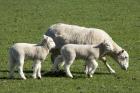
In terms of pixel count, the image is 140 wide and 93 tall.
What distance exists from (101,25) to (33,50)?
14.6 meters

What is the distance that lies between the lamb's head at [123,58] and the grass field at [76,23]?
0.76 feet

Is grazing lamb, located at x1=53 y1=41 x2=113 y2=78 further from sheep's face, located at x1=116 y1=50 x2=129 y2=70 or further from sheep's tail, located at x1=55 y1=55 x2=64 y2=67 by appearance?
sheep's face, located at x1=116 y1=50 x2=129 y2=70

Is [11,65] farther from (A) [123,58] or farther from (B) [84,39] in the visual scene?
(A) [123,58]

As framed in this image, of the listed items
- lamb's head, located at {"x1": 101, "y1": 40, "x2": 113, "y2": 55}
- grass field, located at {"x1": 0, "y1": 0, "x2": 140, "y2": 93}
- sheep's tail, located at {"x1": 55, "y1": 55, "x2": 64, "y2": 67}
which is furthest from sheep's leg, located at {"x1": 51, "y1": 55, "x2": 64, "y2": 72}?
lamb's head, located at {"x1": 101, "y1": 40, "x2": 113, "y2": 55}

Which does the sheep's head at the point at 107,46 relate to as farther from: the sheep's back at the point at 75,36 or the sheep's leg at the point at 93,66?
the sheep's back at the point at 75,36

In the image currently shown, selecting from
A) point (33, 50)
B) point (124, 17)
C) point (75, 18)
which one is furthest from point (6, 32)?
point (33, 50)

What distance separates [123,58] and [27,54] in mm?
2981

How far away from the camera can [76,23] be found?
3047 cm

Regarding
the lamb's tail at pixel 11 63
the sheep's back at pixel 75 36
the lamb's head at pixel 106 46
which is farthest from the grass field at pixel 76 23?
the sheep's back at pixel 75 36

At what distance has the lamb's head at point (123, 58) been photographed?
1615 centimetres

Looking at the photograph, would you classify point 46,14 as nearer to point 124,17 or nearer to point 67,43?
point 124,17

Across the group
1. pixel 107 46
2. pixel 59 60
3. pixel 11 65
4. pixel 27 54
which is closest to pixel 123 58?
pixel 107 46

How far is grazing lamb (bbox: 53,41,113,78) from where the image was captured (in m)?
15.1

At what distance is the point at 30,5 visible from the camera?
38.9 m
